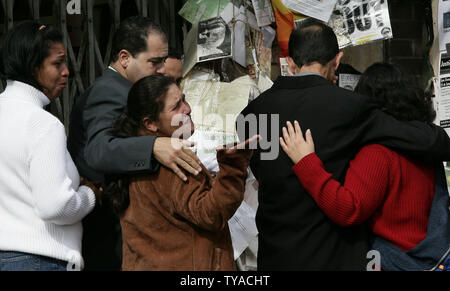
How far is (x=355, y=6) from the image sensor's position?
329 cm

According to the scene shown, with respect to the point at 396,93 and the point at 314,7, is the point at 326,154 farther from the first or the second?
the point at 314,7

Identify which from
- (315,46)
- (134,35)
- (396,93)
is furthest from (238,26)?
(396,93)

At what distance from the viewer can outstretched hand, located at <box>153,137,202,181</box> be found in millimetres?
1830

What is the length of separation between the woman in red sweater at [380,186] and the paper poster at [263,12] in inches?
59.7

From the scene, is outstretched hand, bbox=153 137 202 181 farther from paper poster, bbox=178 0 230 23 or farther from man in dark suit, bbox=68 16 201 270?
paper poster, bbox=178 0 230 23

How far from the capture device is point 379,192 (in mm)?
1953

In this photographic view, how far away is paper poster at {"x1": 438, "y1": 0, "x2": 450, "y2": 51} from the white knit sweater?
237 cm

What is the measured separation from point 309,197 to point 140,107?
70cm

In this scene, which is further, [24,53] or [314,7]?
[314,7]

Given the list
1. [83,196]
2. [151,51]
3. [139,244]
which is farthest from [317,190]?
[151,51]

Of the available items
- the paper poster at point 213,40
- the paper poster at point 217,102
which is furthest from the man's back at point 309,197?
the paper poster at point 213,40

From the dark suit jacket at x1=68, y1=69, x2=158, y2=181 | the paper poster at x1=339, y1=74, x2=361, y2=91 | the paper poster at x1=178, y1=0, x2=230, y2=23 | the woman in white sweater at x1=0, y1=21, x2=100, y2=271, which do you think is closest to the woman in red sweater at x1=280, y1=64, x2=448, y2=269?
the dark suit jacket at x1=68, y1=69, x2=158, y2=181

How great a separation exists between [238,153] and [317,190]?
45 centimetres

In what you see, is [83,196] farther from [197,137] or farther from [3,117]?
[197,137]
